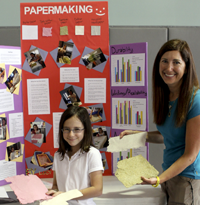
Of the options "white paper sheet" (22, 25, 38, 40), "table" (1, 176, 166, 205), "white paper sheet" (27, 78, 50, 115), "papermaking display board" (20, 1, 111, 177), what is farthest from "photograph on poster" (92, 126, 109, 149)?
"white paper sheet" (22, 25, 38, 40)

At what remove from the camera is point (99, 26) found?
74.3 inches

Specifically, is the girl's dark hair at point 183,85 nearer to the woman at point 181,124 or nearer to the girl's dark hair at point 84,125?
the woman at point 181,124

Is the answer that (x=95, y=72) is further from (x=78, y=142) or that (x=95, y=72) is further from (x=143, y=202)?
(x=143, y=202)

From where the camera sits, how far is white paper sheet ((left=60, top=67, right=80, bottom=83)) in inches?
75.4

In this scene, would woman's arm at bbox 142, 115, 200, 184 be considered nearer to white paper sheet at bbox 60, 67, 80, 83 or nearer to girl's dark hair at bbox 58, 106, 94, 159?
girl's dark hair at bbox 58, 106, 94, 159

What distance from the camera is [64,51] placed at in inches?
74.9

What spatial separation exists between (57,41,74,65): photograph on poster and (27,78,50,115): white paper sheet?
0.23 meters

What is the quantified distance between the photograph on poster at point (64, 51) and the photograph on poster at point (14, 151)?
2.65 feet

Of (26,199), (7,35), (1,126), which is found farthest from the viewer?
(7,35)

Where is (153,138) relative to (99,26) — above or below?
below

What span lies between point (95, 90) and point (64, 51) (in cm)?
43

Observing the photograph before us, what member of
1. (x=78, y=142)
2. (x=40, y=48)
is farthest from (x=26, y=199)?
(x=40, y=48)

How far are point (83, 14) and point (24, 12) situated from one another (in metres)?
0.50

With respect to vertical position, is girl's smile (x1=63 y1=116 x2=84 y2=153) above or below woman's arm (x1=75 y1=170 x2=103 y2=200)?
above
